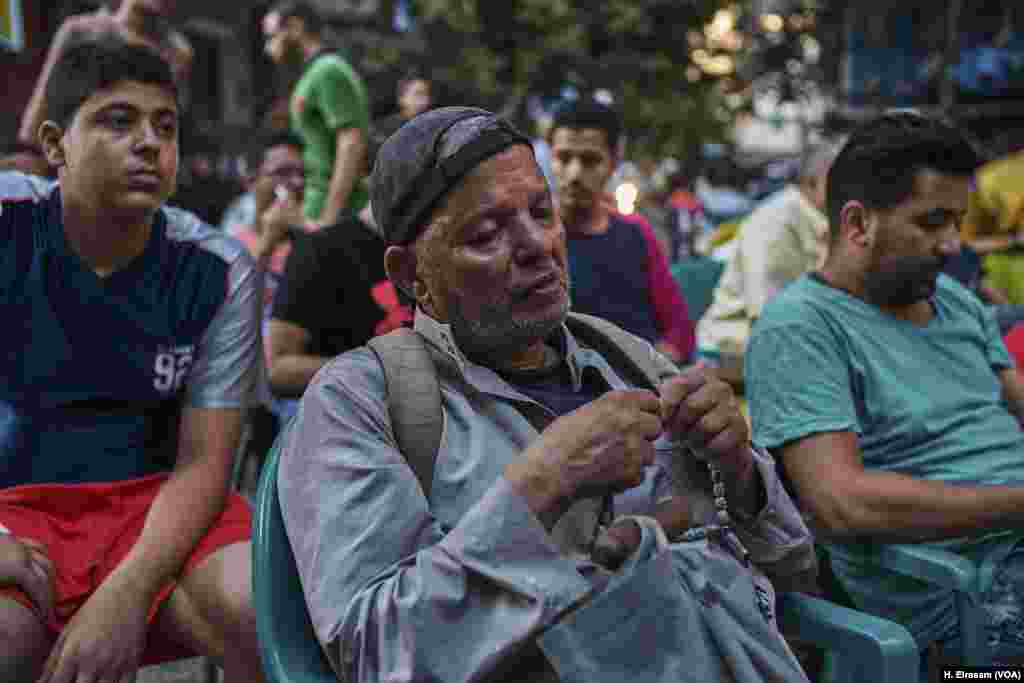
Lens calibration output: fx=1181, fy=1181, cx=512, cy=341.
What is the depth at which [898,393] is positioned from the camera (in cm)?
266

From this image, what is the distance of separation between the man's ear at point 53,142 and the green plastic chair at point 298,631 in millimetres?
1033

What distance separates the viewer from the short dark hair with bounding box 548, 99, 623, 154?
4.35 meters

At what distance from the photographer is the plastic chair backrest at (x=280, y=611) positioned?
176 centimetres

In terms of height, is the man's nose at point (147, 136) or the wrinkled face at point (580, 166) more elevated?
the man's nose at point (147, 136)

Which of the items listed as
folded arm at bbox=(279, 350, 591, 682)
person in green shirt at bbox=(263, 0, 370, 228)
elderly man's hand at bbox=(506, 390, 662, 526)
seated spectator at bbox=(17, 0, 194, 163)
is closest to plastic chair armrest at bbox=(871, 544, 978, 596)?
elderly man's hand at bbox=(506, 390, 662, 526)

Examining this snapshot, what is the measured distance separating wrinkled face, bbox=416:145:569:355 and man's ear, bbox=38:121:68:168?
1.08 metres

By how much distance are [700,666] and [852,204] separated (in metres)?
1.54

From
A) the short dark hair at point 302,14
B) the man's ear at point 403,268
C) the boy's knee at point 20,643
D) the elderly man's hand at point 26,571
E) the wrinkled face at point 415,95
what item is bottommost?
the boy's knee at point 20,643

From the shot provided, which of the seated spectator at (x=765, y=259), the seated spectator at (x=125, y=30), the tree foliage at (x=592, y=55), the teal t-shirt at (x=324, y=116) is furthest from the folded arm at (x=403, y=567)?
the tree foliage at (x=592, y=55)

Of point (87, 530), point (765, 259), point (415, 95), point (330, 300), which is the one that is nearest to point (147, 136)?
point (87, 530)

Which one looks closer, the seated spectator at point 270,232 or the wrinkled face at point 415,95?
the seated spectator at point 270,232

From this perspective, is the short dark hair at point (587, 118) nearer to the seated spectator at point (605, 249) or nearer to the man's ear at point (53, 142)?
the seated spectator at point (605, 249)

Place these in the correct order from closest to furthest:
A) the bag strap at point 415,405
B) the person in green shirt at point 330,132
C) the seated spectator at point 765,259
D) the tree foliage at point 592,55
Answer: the bag strap at point 415,405
the seated spectator at point 765,259
the person in green shirt at point 330,132
the tree foliage at point 592,55

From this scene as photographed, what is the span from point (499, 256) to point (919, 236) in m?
1.32
